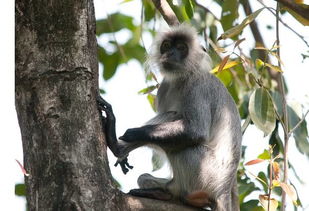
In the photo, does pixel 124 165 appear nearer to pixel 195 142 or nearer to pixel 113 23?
pixel 195 142

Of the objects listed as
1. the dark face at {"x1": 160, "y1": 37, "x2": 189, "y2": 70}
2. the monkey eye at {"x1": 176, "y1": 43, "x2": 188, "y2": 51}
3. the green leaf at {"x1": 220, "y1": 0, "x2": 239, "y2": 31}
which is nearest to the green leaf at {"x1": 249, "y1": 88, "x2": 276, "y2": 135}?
the green leaf at {"x1": 220, "y1": 0, "x2": 239, "y2": 31}

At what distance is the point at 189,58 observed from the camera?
5.52 metres

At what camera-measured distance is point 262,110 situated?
402 cm

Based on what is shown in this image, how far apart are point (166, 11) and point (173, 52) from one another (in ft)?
1.93

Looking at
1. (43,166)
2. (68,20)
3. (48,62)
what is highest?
(68,20)

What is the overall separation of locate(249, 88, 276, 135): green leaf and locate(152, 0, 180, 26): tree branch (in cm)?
143

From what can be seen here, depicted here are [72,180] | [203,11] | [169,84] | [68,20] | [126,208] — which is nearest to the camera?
[72,180]

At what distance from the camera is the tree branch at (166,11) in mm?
5047

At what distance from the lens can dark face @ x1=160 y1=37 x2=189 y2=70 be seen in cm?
545

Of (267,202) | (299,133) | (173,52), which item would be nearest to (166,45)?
(173,52)

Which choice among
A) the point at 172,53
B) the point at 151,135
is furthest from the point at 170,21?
the point at 151,135

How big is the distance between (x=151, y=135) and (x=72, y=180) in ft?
5.17

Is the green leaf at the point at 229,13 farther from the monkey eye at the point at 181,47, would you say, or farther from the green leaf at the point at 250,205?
the green leaf at the point at 250,205

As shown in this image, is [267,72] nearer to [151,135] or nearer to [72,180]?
[151,135]
